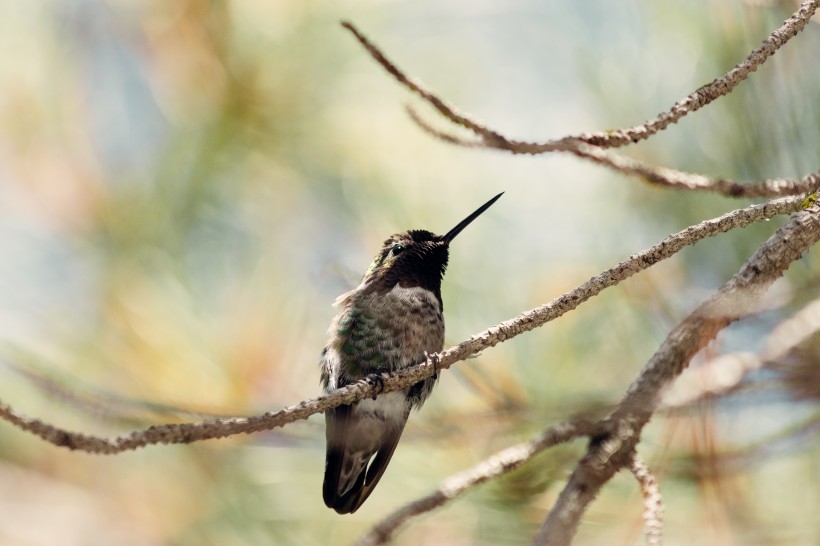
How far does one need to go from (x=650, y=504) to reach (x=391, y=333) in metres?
1.24

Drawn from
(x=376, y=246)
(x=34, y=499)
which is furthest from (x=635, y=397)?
(x=34, y=499)

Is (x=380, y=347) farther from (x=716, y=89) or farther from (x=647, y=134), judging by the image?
(x=716, y=89)

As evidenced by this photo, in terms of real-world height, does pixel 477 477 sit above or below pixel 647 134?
below

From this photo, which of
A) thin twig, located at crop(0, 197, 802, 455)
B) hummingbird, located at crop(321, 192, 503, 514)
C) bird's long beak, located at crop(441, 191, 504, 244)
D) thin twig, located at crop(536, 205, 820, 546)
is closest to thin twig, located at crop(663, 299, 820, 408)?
thin twig, located at crop(536, 205, 820, 546)

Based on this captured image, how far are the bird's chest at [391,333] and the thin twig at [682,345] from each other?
1045 millimetres

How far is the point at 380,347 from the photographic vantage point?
2.57 m

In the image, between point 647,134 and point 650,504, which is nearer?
point 650,504

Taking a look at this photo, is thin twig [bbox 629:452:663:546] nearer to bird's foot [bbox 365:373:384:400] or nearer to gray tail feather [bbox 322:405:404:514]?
bird's foot [bbox 365:373:384:400]

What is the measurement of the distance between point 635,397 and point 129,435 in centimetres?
84

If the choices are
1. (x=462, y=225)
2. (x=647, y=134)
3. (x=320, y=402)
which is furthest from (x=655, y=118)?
(x=462, y=225)

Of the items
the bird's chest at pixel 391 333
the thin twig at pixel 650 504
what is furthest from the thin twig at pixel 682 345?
the bird's chest at pixel 391 333

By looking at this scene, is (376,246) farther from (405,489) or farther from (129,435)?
(129,435)

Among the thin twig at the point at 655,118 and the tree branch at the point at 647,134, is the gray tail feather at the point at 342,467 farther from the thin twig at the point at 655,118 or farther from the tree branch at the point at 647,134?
the thin twig at the point at 655,118

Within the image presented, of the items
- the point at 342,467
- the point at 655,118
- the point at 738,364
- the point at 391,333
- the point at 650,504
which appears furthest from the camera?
the point at 391,333
